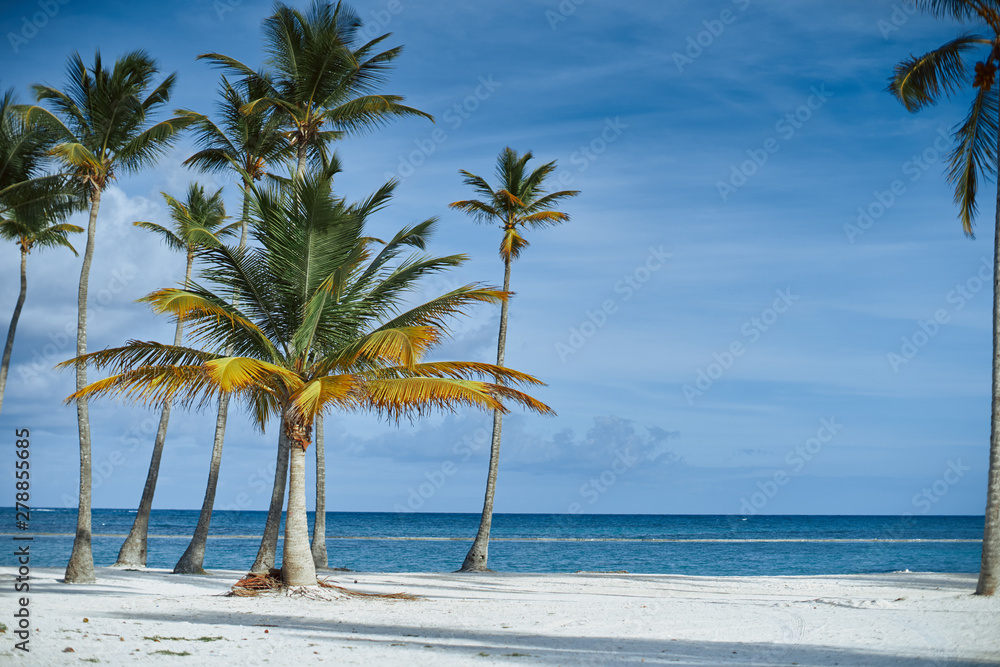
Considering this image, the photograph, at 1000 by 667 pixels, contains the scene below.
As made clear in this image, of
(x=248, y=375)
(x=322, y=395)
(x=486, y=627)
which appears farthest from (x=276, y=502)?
(x=486, y=627)

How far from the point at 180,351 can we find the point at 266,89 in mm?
7654

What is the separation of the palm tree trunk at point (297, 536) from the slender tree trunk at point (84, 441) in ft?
13.6

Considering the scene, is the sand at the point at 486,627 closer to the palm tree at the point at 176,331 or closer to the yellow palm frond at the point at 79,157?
the palm tree at the point at 176,331

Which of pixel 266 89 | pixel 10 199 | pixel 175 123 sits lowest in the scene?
pixel 10 199

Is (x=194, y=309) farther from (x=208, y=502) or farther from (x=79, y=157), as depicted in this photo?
(x=208, y=502)

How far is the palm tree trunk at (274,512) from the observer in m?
15.9

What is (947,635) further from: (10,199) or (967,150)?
(10,199)

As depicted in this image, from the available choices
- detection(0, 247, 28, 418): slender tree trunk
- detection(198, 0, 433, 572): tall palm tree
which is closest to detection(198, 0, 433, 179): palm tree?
detection(198, 0, 433, 572): tall palm tree

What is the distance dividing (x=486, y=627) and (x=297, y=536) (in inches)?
148

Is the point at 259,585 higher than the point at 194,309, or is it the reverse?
the point at 194,309

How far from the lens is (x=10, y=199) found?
14.2m

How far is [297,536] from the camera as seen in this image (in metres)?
12.3

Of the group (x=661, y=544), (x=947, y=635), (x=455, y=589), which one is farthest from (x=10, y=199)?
(x=661, y=544)

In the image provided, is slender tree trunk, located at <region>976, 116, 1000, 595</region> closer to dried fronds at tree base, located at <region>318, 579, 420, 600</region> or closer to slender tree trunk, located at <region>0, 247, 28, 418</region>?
dried fronds at tree base, located at <region>318, 579, 420, 600</region>
